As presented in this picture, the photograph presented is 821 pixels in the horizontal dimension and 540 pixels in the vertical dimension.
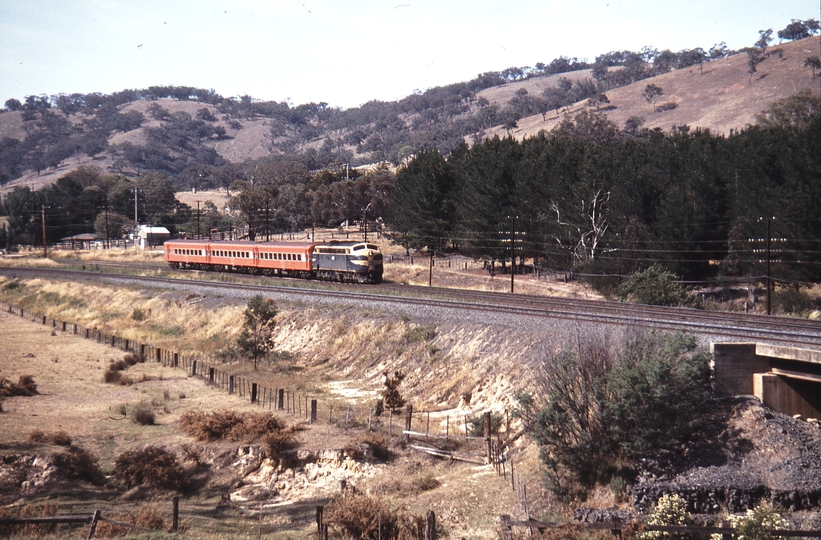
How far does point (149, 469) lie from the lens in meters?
21.5

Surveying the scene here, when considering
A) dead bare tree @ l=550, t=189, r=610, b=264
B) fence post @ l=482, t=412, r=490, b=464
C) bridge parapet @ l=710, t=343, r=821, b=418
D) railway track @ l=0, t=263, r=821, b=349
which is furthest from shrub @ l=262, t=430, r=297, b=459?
dead bare tree @ l=550, t=189, r=610, b=264

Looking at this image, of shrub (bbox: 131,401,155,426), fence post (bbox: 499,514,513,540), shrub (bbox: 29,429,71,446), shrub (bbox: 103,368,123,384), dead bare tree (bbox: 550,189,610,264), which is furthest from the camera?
dead bare tree (bbox: 550,189,610,264)

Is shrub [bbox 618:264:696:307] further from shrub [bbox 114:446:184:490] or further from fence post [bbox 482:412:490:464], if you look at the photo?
shrub [bbox 114:446:184:490]

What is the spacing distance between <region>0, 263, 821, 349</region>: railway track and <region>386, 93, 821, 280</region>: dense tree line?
20891 millimetres

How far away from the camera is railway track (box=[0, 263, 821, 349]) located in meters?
24.5

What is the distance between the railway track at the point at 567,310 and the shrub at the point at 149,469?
14704mm

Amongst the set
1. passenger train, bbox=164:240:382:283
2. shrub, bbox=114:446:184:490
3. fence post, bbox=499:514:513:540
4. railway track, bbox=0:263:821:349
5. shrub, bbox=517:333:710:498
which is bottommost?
shrub, bbox=114:446:184:490

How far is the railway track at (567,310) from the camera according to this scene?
80.3ft

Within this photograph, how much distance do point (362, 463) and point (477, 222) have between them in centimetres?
4955

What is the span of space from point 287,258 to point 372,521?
137 ft

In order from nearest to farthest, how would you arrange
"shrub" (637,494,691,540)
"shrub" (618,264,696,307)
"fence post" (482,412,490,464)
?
1. "shrub" (637,494,691,540)
2. "fence post" (482,412,490,464)
3. "shrub" (618,264,696,307)

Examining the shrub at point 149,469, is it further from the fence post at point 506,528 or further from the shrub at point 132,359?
the shrub at point 132,359

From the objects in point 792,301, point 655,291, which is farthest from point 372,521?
point 792,301

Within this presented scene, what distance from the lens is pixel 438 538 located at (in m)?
17.1
